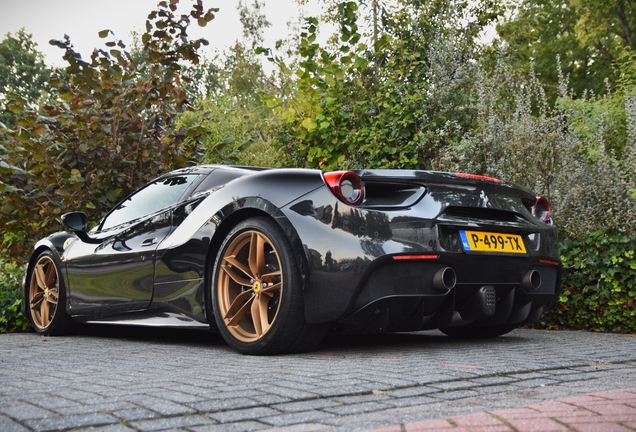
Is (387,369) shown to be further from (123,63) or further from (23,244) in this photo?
(23,244)

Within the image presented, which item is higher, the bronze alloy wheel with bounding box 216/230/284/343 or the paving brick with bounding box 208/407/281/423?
the bronze alloy wheel with bounding box 216/230/284/343

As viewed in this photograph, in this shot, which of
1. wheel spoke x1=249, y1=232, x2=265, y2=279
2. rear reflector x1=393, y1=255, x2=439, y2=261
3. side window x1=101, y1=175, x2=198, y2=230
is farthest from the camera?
side window x1=101, y1=175, x2=198, y2=230

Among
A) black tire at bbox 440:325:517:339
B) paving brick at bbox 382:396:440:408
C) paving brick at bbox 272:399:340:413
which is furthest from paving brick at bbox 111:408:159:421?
black tire at bbox 440:325:517:339

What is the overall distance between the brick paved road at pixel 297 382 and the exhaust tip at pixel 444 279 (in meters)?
0.40

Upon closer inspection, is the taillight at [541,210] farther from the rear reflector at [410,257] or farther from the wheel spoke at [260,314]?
the wheel spoke at [260,314]

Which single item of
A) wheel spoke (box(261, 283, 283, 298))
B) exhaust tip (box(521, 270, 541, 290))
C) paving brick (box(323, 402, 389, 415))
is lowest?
paving brick (box(323, 402, 389, 415))

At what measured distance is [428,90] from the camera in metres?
8.77

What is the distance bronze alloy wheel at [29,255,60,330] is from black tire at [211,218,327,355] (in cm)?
253

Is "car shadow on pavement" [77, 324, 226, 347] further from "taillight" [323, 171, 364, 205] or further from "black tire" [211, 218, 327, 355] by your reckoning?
"taillight" [323, 171, 364, 205]

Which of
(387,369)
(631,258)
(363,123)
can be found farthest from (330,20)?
(387,369)

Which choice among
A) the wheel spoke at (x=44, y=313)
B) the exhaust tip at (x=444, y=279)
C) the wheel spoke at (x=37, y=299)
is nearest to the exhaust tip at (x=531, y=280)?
the exhaust tip at (x=444, y=279)

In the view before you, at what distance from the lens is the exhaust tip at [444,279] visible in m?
4.13

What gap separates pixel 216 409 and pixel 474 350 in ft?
7.58

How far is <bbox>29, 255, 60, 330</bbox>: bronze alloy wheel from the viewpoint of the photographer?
664cm
